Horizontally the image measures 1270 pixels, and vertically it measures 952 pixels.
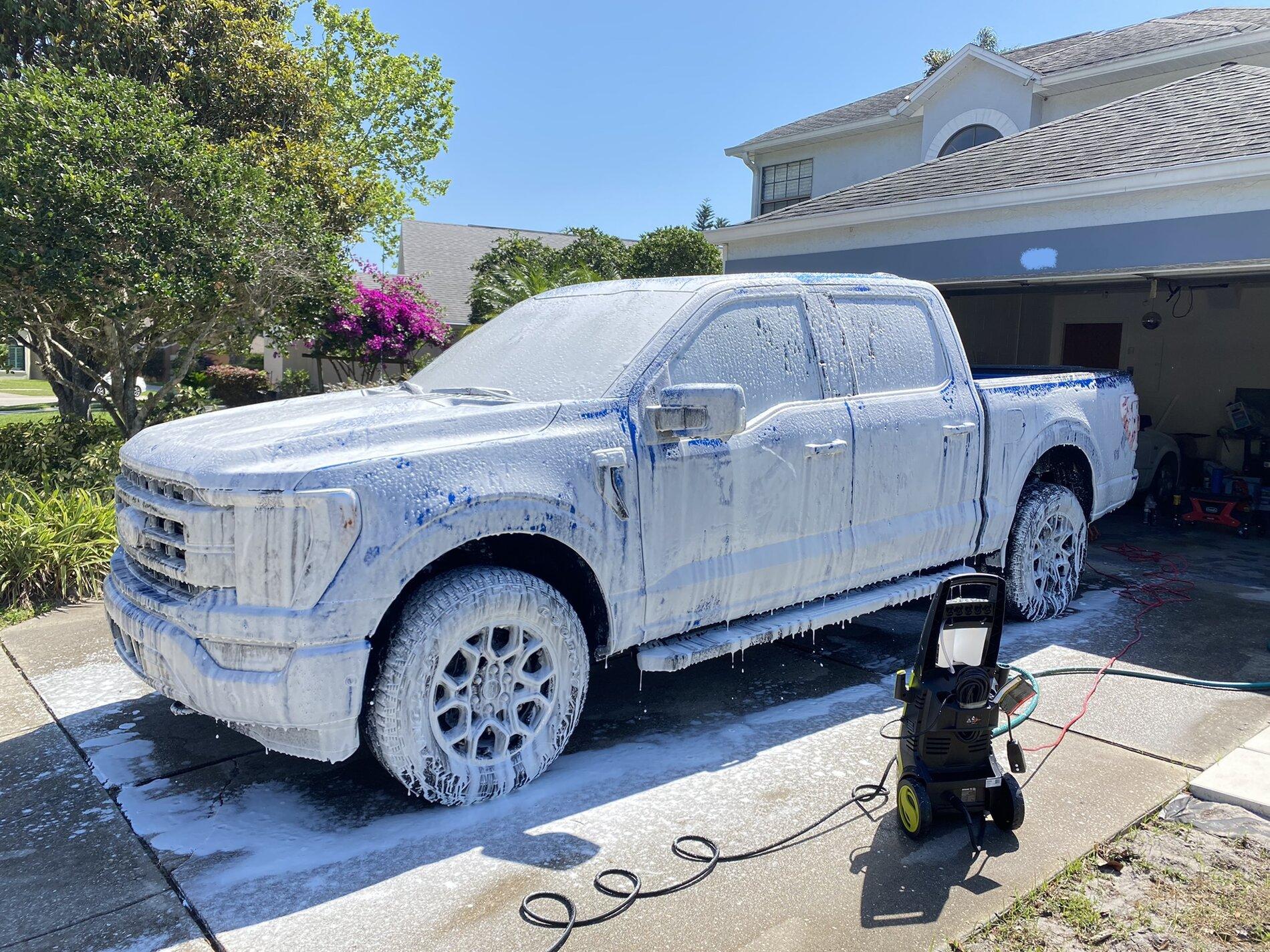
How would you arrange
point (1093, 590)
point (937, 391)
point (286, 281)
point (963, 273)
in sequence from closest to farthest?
point (937, 391) → point (1093, 590) → point (963, 273) → point (286, 281)

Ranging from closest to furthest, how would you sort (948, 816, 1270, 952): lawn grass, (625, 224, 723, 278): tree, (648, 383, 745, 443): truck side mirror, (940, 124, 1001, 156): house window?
(948, 816, 1270, 952): lawn grass, (648, 383, 745, 443): truck side mirror, (940, 124, 1001, 156): house window, (625, 224, 723, 278): tree

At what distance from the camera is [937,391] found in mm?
5184

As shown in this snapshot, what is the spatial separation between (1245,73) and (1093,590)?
681 centimetres

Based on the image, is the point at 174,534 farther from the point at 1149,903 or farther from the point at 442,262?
the point at 442,262

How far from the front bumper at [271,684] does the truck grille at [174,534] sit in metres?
0.11

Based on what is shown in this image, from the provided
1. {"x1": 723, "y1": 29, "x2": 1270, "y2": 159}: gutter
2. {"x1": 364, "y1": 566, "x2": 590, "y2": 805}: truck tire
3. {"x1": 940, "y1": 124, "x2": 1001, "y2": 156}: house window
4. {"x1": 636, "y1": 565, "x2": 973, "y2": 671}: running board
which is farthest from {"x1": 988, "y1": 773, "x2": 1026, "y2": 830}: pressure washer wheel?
{"x1": 940, "y1": 124, "x2": 1001, "y2": 156}: house window

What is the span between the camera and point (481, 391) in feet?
13.8

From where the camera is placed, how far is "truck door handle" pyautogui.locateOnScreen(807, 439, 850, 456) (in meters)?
4.43

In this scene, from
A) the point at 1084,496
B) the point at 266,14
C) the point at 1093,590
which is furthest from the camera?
the point at 266,14

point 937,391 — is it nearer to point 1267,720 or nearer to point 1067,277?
point 1267,720

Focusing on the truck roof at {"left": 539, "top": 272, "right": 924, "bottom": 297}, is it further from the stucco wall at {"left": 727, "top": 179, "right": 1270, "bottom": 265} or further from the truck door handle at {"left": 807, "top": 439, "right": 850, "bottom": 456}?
the stucco wall at {"left": 727, "top": 179, "right": 1270, "bottom": 265}

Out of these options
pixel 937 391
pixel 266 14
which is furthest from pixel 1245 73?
pixel 266 14

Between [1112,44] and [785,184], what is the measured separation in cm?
746

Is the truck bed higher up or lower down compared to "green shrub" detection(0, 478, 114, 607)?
higher up
